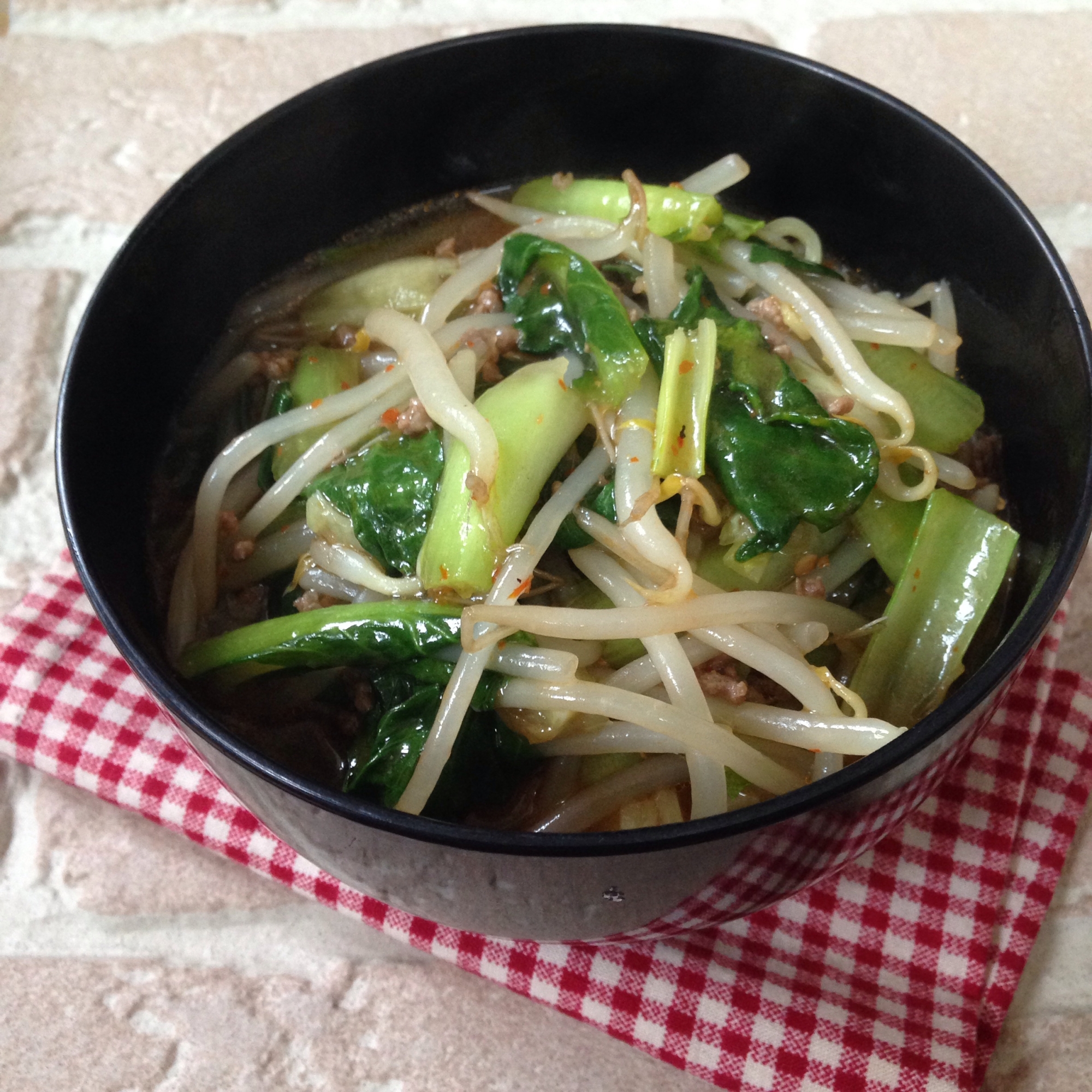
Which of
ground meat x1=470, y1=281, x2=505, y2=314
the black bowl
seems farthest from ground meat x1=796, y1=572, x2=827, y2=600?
ground meat x1=470, y1=281, x2=505, y2=314

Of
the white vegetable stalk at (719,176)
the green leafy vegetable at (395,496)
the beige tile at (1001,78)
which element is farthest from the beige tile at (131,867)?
the beige tile at (1001,78)

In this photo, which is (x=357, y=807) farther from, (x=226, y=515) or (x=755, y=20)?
(x=755, y=20)

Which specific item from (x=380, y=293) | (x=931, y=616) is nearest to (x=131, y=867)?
(x=380, y=293)

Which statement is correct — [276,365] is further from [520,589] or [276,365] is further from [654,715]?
[654,715]

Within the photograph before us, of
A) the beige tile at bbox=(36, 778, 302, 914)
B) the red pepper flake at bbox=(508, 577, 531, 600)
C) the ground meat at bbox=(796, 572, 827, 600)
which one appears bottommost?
the beige tile at bbox=(36, 778, 302, 914)

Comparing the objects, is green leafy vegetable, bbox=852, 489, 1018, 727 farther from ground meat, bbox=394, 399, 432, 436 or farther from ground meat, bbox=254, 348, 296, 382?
ground meat, bbox=254, 348, 296, 382

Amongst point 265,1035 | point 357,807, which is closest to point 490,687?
point 357,807

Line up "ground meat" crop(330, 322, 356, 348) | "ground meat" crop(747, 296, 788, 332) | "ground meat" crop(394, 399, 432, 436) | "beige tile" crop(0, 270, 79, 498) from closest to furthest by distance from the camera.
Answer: "ground meat" crop(394, 399, 432, 436) < "ground meat" crop(747, 296, 788, 332) < "ground meat" crop(330, 322, 356, 348) < "beige tile" crop(0, 270, 79, 498)

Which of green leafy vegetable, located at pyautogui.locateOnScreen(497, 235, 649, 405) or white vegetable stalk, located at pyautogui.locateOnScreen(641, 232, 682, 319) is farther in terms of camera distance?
white vegetable stalk, located at pyautogui.locateOnScreen(641, 232, 682, 319)

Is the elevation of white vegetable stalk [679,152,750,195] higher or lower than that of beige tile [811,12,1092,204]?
lower
